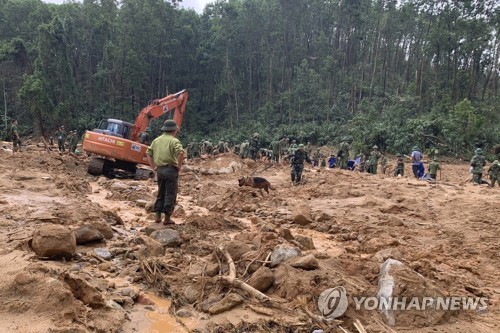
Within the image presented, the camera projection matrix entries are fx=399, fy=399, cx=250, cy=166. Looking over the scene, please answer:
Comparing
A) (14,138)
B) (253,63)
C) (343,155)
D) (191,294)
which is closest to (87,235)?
(191,294)

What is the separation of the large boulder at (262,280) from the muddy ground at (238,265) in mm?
12

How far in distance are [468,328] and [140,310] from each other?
2927mm

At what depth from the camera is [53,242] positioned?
4.16 meters

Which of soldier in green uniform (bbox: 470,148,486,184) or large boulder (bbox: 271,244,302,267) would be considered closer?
large boulder (bbox: 271,244,302,267)

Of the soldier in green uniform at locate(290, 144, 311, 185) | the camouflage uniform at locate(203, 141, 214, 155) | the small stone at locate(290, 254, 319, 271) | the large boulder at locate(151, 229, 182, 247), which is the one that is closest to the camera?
the small stone at locate(290, 254, 319, 271)

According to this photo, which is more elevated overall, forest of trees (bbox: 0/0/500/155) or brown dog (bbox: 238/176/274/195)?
forest of trees (bbox: 0/0/500/155)

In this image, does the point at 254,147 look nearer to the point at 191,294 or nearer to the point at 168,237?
the point at 168,237

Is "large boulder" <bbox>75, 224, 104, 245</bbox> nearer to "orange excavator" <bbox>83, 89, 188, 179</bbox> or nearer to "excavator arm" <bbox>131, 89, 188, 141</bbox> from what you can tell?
"orange excavator" <bbox>83, 89, 188, 179</bbox>

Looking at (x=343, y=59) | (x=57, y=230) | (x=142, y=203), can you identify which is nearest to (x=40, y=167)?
(x=142, y=203)

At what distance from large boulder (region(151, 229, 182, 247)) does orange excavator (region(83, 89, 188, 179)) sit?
758cm

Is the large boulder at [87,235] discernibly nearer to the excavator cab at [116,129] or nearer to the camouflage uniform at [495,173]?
the excavator cab at [116,129]

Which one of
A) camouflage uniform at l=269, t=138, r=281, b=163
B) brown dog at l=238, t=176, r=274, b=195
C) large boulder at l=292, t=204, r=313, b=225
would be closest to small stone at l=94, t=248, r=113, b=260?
large boulder at l=292, t=204, r=313, b=225

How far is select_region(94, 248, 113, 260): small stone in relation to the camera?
4.62 metres

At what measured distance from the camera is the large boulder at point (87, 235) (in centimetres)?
486
